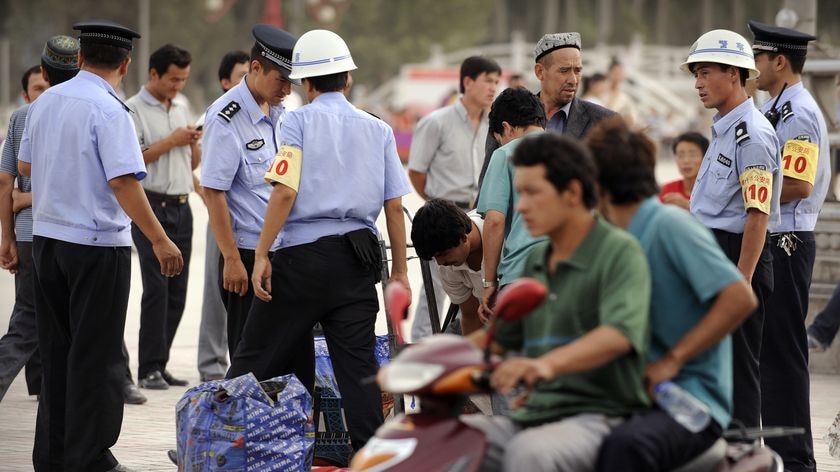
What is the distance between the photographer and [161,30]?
74875 mm

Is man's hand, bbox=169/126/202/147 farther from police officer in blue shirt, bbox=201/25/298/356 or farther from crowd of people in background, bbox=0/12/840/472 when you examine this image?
police officer in blue shirt, bbox=201/25/298/356

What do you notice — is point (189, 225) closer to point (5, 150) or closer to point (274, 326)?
point (5, 150)

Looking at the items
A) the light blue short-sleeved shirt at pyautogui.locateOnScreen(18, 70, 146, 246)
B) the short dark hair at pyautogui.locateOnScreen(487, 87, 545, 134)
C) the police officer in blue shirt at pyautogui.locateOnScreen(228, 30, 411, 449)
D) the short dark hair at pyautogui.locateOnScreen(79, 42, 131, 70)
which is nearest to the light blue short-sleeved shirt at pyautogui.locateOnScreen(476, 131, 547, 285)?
the short dark hair at pyautogui.locateOnScreen(487, 87, 545, 134)

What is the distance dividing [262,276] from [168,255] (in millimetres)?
532

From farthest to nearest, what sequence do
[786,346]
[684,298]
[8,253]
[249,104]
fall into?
[8,253], [249,104], [786,346], [684,298]

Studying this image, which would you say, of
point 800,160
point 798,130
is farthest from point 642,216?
point 798,130

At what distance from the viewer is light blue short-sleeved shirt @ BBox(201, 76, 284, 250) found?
268 inches

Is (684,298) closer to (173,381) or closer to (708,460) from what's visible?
(708,460)

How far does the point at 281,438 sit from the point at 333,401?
719 mm

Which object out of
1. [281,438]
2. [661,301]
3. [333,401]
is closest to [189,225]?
[333,401]

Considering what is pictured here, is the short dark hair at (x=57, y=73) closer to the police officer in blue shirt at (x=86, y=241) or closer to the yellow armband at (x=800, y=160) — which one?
the police officer in blue shirt at (x=86, y=241)

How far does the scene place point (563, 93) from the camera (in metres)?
6.96

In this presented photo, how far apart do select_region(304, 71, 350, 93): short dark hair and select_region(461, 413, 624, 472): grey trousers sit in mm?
2442

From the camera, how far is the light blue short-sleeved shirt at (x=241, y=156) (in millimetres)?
6812
